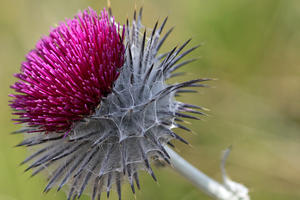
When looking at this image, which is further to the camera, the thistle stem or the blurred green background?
the blurred green background

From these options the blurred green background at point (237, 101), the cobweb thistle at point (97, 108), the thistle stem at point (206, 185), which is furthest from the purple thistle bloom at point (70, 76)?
the blurred green background at point (237, 101)

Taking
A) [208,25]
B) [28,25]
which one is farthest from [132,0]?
[28,25]

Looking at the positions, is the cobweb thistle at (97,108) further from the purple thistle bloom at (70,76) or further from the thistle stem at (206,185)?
the thistle stem at (206,185)

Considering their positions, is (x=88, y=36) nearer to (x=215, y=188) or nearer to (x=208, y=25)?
(x=215, y=188)

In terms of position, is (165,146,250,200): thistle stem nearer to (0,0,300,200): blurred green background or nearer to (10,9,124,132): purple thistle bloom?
(10,9,124,132): purple thistle bloom

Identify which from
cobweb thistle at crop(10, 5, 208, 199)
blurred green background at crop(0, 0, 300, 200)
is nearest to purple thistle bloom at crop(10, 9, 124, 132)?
cobweb thistle at crop(10, 5, 208, 199)

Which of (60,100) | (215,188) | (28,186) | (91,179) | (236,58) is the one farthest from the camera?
(236,58)

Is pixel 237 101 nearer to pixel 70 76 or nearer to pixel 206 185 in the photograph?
pixel 206 185
